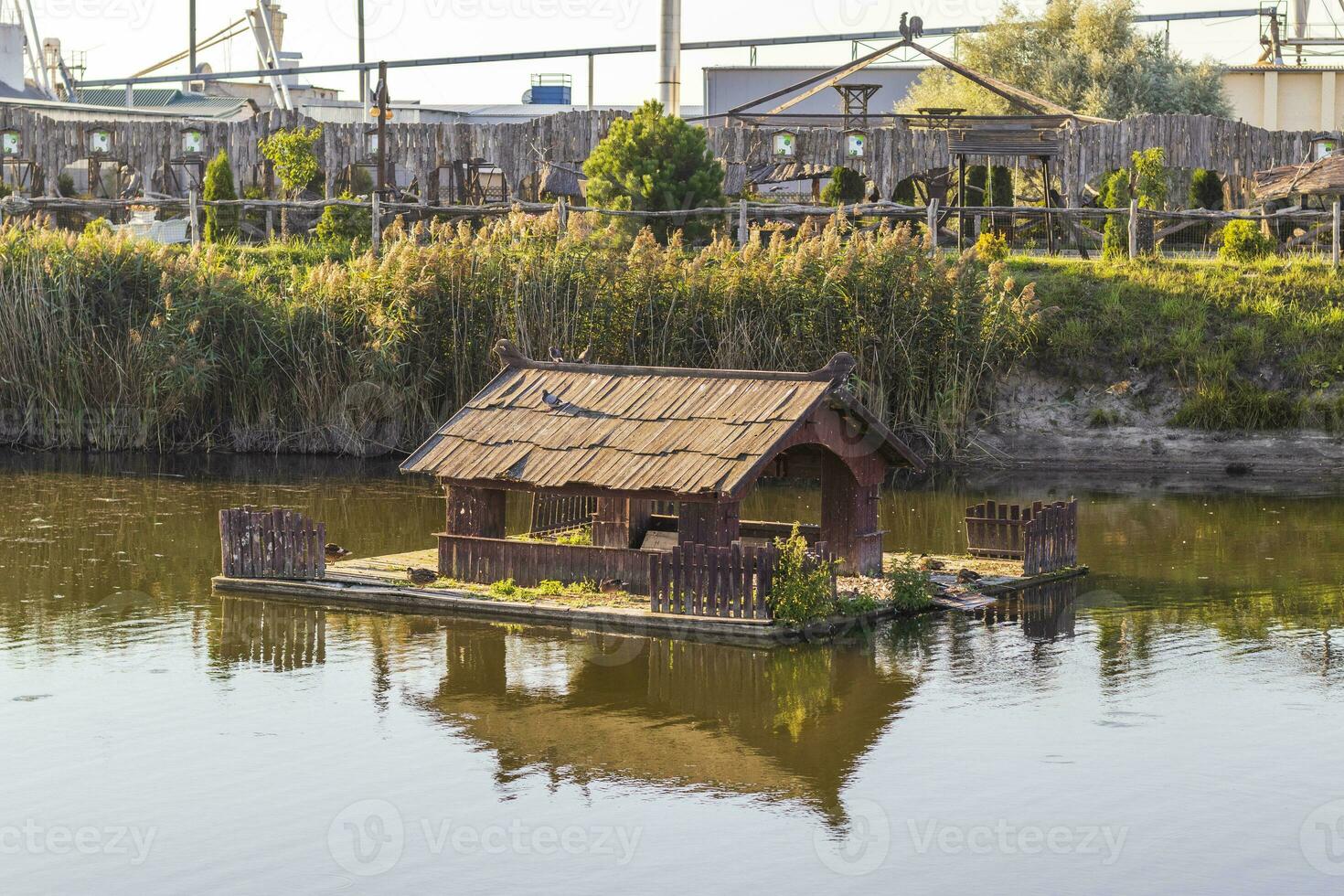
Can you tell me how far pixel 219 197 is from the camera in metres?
37.8

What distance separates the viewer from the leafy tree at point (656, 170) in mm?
32406

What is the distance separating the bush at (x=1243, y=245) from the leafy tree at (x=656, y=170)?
8.26 m

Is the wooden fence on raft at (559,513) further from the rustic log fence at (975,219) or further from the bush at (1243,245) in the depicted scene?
the bush at (1243,245)

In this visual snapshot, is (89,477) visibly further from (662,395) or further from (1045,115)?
(1045,115)

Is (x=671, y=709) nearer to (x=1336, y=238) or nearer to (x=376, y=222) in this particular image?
(x=376, y=222)

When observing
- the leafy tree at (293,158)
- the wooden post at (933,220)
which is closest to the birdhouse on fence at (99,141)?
the leafy tree at (293,158)

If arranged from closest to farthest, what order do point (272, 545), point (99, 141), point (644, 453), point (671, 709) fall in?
point (671, 709)
point (644, 453)
point (272, 545)
point (99, 141)

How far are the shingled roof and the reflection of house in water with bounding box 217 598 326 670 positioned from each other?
5.29 ft

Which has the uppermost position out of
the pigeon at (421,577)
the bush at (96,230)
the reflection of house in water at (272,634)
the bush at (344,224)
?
the bush at (344,224)

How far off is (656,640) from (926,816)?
455 centimetres

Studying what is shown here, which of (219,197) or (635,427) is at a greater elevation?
(219,197)

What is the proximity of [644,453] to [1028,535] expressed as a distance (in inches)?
157

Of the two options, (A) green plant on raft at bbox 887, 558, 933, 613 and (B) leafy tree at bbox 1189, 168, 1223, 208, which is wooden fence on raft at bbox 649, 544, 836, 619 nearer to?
(A) green plant on raft at bbox 887, 558, 933, 613

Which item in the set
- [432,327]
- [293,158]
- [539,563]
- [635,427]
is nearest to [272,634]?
[539,563]
